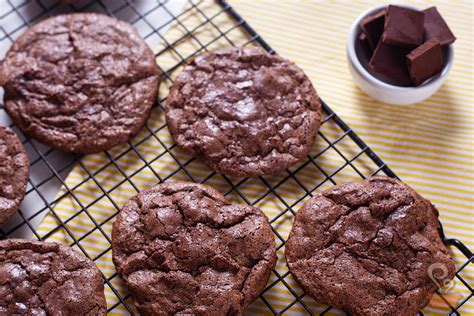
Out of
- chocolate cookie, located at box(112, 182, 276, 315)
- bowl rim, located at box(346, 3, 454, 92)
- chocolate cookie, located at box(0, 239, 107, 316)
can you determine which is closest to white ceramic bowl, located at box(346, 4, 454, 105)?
bowl rim, located at box(346, 3, 454, 92)

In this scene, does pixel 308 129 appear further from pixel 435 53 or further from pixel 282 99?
pixel 435 53

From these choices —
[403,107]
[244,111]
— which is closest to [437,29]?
[403,107]

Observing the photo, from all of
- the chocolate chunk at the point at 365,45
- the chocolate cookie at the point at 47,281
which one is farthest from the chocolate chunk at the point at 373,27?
the chocolate cookie at the point at 47,281

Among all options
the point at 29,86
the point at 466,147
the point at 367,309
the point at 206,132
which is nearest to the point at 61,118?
the point at 29,86

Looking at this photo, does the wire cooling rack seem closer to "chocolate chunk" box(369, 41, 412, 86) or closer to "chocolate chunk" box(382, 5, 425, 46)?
"chocolate chunk" box(369, 41, 412, 86)

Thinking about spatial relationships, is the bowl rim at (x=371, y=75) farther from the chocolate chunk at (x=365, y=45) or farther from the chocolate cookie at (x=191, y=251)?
the chocolate cookie at (x=191, y=251)

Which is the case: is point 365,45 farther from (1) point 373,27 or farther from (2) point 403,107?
(2) point 403,107
